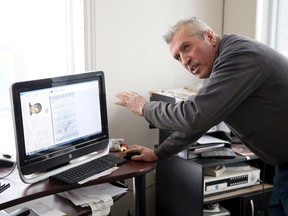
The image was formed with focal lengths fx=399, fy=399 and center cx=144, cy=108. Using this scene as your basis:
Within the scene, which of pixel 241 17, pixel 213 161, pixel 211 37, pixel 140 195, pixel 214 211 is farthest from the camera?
pixel 241 17

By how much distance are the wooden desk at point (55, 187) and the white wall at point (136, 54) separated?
73cm

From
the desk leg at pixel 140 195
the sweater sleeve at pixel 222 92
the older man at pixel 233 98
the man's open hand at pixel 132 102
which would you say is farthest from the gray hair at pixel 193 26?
the desk leg at pixel 140 195

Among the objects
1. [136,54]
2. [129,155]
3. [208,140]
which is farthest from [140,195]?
[136,54]

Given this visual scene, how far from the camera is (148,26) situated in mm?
2551

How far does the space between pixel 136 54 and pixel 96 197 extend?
43.8 inches

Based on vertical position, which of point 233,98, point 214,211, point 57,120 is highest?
point 233,98

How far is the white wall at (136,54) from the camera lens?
2.39 meters

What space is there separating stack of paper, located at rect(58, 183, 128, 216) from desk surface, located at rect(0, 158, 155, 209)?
8 centimetres

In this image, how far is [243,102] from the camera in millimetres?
1634

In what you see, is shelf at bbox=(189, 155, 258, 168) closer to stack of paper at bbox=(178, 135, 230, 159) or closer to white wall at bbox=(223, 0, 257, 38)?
stack of paper at bbox=(178, 135, 230, 159)

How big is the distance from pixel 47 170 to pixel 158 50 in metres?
1.25

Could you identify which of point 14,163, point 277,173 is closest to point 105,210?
point 14,163

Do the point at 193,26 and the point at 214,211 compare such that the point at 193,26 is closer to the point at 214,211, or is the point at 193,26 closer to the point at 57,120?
the point at 57,120

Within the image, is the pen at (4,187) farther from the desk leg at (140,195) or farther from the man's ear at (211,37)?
the man's ear at (211,37)
